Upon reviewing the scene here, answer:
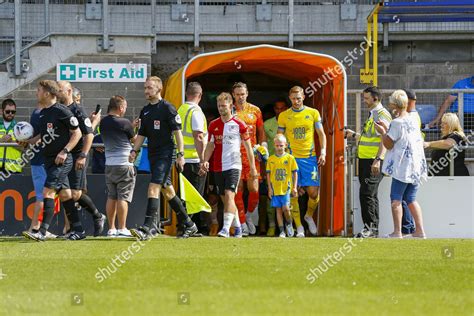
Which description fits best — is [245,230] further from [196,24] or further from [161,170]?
[196,24]

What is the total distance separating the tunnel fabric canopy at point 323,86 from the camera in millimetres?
16594

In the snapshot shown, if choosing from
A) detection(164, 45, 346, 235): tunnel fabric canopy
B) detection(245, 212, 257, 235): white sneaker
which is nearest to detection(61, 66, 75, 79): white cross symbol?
detection(164, 45, 346, 235): tunnel fabric canopy

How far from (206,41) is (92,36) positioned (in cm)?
252

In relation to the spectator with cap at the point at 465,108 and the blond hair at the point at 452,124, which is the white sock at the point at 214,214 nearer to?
the blond hair at the point at 452,124

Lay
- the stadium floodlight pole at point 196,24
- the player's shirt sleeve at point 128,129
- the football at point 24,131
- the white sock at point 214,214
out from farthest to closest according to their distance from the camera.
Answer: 1. the stadium floodlight pole at point 196,24
2. the white sock at point 214,214
3. the player's shirt sleeve at point 128,129
4. the football at point 24,131

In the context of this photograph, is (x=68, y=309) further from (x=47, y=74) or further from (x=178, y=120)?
(x=47, y=74)

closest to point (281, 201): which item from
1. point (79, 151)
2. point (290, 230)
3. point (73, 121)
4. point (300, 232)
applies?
point (290, 230)

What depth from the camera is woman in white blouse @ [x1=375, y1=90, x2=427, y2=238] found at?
46.0 feet

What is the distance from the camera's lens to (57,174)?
1345 centimetres

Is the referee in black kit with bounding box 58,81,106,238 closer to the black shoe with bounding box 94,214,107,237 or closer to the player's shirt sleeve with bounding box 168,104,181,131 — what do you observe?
the black shoe with bounding box 94,214,107,237

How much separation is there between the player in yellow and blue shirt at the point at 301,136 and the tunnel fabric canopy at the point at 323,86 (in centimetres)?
57

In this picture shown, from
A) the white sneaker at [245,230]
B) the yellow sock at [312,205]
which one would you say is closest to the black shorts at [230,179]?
the white sneaker at [245,230]

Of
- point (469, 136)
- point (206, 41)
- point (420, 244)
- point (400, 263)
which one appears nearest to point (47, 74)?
point (206, 41)

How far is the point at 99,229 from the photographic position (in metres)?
14.6
